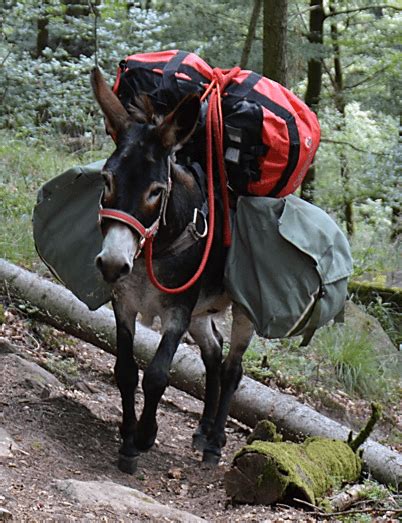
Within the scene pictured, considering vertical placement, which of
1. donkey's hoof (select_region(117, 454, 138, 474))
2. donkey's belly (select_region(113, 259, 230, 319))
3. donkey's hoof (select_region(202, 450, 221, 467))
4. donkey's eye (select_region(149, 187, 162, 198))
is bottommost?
donkey's hoof (select_region(202, 450, 221, 467))

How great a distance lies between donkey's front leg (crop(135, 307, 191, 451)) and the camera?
16.7 ft

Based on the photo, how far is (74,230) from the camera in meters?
5.86

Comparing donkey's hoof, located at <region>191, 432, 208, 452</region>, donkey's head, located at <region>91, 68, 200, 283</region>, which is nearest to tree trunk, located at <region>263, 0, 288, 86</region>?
donkey's hoof, located at <region>191, 432, 208, 452</region>

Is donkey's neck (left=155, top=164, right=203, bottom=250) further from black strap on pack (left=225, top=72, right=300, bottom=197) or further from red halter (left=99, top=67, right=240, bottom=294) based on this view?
black strap on pack (left=225, top=72, right=300, bottom=197)

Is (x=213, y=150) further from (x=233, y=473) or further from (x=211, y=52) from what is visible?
(x=211, y=52)

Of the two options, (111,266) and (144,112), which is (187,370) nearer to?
(144,112)

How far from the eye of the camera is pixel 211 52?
13.1 metres

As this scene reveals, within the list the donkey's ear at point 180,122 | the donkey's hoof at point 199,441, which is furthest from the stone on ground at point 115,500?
the donkey's hoof at point 199,441

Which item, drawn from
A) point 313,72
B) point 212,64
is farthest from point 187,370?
point 313,72

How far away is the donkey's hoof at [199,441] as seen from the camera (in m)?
6.36

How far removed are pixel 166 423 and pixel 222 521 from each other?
7.47ft

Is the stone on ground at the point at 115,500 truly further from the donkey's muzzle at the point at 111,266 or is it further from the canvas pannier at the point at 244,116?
the canvas pannier at the point at 244,116

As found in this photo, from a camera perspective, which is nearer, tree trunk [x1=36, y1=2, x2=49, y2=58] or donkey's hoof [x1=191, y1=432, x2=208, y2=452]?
donkey's hoof [x1=191, y1=432, x2=208, y2=452]

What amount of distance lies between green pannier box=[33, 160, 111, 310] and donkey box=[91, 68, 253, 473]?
47 cm
